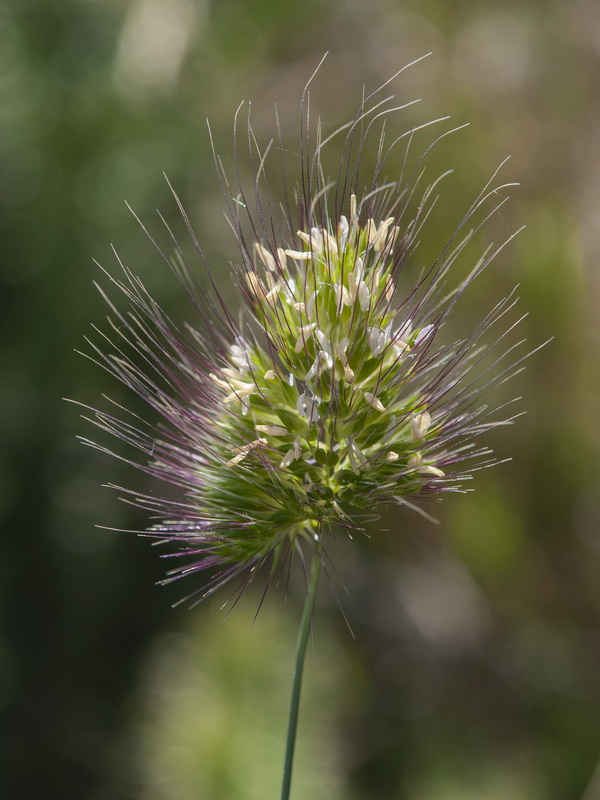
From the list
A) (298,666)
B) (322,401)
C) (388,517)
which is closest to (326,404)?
(322,401)

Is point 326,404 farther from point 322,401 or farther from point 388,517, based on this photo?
point 388,517

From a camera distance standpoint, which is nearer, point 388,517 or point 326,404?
point 326,404

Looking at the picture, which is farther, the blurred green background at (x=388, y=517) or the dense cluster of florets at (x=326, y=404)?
the blurred green background at (x=388, y=517)

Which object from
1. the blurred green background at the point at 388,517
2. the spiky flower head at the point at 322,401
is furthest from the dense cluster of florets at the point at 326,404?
the blurred green background at the point at 388,517

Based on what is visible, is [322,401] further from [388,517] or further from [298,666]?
[388,517]

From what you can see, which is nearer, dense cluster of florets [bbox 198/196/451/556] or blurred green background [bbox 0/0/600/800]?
dense cluster of florets [bbox 198/196/451/556]

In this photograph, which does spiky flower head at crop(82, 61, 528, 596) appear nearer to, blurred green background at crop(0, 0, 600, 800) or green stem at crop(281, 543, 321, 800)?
green stem at crop(281, 543, 321, 800)

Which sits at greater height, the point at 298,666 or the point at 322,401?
the point at 322,401

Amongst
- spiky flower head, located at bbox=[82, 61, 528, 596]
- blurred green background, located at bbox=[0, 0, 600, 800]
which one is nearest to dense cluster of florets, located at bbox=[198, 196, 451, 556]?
spiky flower head, located at bbox=[82, 61, 528, 596]

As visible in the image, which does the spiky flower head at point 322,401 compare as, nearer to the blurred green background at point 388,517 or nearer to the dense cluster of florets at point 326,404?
the dense cluster of florets at point 326,404

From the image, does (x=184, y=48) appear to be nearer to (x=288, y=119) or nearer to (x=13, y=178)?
(x=288, y=119)
